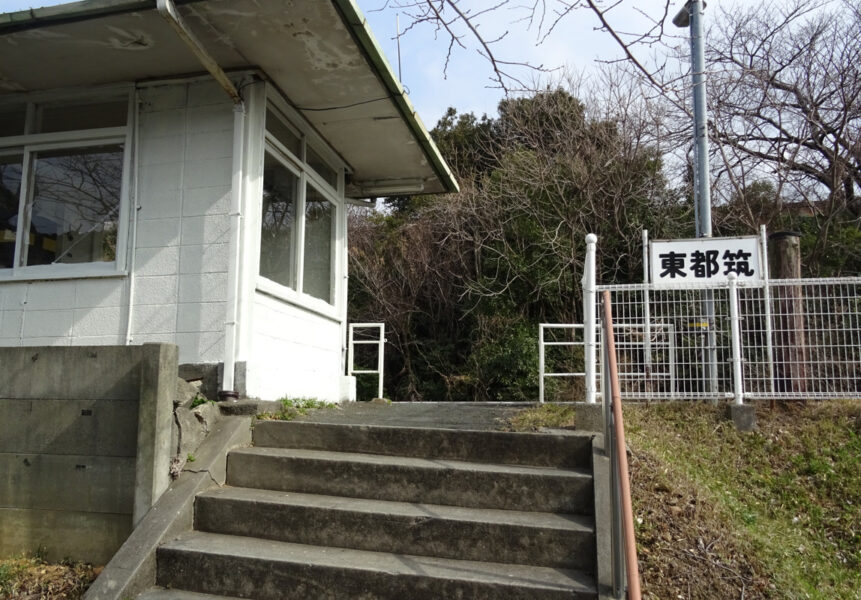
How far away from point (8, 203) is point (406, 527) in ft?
15.8

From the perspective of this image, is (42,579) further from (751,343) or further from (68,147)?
(751,343)

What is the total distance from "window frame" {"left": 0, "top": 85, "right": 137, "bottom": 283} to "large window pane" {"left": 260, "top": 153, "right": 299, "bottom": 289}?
1.17m

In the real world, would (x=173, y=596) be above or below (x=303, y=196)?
below

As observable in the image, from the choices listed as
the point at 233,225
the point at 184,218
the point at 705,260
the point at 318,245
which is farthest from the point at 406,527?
the point at 705,260

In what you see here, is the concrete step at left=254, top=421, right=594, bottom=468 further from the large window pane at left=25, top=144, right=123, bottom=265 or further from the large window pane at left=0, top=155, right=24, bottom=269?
the large window pane at left=0, top=155, right=24, bottom=269

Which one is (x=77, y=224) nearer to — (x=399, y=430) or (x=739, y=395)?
(x=399, y=430)

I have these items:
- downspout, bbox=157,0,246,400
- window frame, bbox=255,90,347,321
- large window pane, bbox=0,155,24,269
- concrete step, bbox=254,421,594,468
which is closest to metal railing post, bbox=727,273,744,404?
concrete step, bbox=254,421,594,468

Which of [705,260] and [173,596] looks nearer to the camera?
[173,596]

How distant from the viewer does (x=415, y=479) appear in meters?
4.02

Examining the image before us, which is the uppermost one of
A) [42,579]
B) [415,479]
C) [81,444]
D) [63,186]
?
[63,186]

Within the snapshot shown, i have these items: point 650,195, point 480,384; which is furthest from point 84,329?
point 650,195

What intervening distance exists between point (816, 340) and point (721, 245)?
4.34 ft

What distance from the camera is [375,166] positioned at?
762 cm

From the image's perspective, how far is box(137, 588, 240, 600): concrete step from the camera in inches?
134
